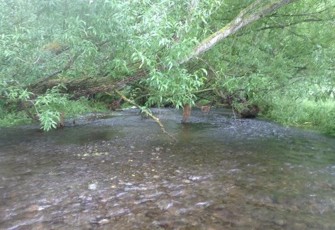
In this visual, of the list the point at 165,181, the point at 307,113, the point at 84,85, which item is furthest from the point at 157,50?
the point at 307,113

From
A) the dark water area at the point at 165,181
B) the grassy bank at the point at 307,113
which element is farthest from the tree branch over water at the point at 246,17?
the grassy bank at the point at 307,113

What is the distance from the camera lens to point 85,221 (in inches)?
236

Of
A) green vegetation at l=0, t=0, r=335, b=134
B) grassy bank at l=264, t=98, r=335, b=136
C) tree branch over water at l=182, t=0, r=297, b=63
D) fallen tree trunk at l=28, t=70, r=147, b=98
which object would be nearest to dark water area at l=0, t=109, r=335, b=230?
grassy bank at l=264, t=98, r=335, b=136

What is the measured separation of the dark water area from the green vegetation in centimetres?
159

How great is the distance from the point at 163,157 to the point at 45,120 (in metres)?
4.04

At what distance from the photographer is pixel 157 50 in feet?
27.5

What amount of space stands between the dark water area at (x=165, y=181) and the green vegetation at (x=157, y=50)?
159cm

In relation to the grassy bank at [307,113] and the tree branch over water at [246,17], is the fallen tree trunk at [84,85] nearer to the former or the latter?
the tree branch over water at [246,17]

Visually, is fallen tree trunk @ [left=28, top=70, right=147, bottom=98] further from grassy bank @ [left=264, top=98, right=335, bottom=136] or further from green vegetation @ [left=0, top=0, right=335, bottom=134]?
grassy bank @ [left=264, top=98, right=335, bottom=136]

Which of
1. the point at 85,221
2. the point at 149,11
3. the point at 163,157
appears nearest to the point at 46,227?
the point at 85,221

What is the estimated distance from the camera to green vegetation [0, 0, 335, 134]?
27.2 feet

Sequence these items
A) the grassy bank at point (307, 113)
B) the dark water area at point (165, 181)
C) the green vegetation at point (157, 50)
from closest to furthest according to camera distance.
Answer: the dark water area at point (165, 181), the green vegetation at point (157, 50), the grassy bank at point (307, 113)

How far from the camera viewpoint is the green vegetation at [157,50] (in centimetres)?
830

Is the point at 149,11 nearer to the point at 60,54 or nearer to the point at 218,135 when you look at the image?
the point at 60,54
